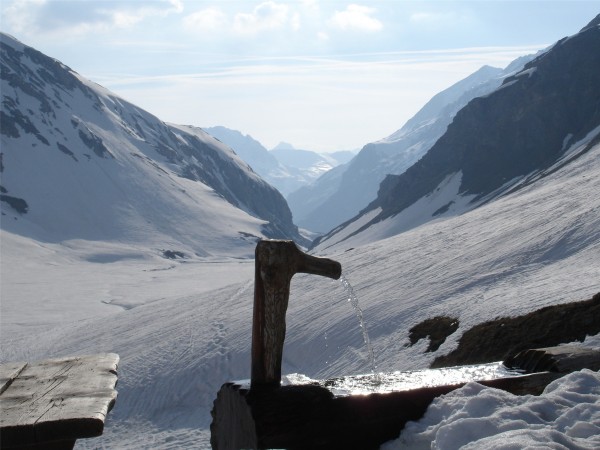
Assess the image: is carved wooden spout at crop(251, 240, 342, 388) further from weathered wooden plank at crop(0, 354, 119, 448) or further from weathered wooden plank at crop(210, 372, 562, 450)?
weathered wooden plank at crop(0, 354, 119, 448)

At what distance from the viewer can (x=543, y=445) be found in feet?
14.8

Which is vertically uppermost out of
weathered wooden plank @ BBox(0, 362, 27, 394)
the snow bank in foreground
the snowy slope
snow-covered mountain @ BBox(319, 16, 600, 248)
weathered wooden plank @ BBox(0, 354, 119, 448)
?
snow-covered mountain @ BBox(319, 16, 600, 248)

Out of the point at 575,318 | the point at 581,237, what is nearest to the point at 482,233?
the point at 581,237

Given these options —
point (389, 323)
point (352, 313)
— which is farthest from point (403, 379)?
point (352, 313)

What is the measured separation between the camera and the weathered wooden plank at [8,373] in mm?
4871

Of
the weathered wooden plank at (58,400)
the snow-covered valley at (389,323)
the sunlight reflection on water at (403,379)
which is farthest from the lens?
the sunlight reflection on water at (403,379)

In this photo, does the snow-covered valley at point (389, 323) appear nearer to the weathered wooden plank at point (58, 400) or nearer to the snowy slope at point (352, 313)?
the snowy slope at point (352, 313)

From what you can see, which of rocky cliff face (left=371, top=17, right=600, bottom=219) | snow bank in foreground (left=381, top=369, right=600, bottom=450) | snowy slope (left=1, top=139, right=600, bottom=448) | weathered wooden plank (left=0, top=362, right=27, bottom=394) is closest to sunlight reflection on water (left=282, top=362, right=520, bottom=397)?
snow bank in foreground (left=381, top=369, right=600, bottom=450)

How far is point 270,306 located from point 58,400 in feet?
6.04

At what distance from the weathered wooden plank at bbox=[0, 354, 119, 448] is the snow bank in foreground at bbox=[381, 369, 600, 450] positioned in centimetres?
224

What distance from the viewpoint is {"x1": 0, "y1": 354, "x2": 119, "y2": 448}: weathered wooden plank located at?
13.4 feet

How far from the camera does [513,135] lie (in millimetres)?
136000

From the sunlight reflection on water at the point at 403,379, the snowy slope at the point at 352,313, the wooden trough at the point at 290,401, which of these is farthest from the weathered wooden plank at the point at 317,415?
the snowy slope at the point at 352,313

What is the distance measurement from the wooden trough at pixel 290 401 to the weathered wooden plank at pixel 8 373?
5.27 feet
